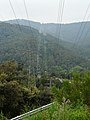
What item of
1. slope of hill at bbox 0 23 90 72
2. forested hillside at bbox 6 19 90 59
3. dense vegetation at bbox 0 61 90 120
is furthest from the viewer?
slope of hill at bbox 0 23 90 72

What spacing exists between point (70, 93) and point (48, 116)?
123cm

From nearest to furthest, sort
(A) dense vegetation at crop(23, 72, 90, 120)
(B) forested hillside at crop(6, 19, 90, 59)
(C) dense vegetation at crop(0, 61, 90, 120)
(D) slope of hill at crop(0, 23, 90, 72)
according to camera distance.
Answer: (C) dense vegetation at crop(0, 61, 90, 120)
(A) dense vegetation at crop(23, 72, 90, 120)
(B) forested hillside at crop(6, 19, 90, 59)
(D) slope of hill at crop(0, 23, 90, 72)

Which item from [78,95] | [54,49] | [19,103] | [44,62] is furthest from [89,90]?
[54,49]

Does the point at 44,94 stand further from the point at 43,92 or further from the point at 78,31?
the point at 78,31

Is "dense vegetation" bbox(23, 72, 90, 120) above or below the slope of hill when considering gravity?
above

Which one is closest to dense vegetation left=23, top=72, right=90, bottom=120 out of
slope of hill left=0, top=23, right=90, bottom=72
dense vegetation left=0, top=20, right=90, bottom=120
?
dense vegetation left=0, top=20, right=90, bottom=120

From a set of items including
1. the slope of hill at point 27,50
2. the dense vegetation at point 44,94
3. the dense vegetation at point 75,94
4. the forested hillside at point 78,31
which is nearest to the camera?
the dense vegetation at point 44,94

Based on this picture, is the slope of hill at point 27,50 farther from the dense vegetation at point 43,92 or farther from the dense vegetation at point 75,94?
the dense vegetation at point 75,94

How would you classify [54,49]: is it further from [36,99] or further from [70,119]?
[70,119]

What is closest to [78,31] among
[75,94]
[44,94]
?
[75,94]

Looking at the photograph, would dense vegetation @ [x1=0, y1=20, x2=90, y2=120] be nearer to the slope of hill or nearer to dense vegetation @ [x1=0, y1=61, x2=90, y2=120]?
dense vegetation @ [x1=0, y1=61, x2=90, y2=120]

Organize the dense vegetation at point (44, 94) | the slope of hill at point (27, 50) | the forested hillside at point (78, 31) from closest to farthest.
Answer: the dense vegetation at point (44, 94) → the forested hillside at point (78, 31) → the slope of hill at point (27, 50)

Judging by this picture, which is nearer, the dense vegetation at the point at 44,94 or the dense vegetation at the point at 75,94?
the dense vegetation at the point at 44,94

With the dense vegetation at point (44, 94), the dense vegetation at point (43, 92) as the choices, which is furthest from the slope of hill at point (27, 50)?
the dense vegetation at point (44, 94)
